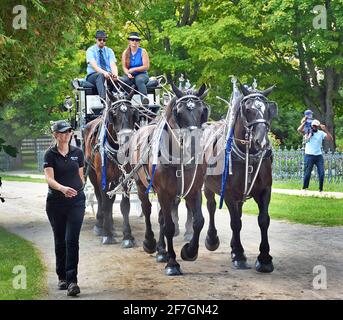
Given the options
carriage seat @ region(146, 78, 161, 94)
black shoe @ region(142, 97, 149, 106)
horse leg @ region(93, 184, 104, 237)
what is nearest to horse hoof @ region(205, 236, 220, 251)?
horse leg @ region(93, 184, 104, 237)

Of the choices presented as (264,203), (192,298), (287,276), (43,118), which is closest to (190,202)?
(264,203)

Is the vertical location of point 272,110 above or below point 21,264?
above

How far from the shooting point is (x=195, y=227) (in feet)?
33.6

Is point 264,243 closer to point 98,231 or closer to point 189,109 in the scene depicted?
point 189,109

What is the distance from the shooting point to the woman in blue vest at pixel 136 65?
14.1 m

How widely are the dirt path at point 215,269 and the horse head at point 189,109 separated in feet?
6.38

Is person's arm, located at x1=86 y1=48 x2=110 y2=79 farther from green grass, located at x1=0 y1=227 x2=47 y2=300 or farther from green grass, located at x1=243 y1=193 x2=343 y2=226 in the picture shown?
green grass, located at x1=243 y1=193 x2=343 y2=226

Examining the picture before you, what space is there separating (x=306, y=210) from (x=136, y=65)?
211 inches

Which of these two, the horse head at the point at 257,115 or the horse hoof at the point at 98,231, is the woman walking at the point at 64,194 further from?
the horse hoof at the point at 98,231

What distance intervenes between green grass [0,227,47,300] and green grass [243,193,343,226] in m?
5.70

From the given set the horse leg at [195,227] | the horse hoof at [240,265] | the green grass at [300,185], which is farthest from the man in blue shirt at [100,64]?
the green grass at [300,185]

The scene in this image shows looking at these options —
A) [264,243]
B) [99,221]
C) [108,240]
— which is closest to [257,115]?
[264,243]

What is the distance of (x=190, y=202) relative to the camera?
1045 centimetres
